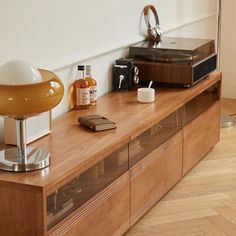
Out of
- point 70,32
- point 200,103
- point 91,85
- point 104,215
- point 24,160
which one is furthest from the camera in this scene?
point 200,103

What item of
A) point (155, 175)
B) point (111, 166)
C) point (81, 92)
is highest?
point (81, 92)

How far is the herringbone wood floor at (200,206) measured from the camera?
10.1 feet

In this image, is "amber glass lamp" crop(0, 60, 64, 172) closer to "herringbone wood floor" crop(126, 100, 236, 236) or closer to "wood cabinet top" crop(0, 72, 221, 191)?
"wood cabinet top" crop(0, 72, 221, 191)

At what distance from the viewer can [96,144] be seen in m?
2.68

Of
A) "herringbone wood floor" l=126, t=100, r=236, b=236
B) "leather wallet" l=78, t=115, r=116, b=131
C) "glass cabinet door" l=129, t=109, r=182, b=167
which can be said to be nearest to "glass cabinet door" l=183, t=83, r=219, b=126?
"glass cabinet door" l=129, t=109, r=182, b=167

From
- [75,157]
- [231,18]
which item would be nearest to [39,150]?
[75,157]

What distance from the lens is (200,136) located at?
3881 mm

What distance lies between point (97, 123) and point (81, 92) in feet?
1.22

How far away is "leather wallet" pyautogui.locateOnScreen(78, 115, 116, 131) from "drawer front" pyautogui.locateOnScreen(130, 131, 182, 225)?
232 millimetres

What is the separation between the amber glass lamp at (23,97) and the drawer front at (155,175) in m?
0.67

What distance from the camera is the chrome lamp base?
7.77ft

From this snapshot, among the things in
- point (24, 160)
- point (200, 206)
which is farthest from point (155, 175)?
point (24, 160)

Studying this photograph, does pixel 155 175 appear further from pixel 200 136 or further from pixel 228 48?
pixel 228 48

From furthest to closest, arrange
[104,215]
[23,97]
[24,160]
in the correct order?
1. [104,215]
2. [24,160]
3. [23,97]
